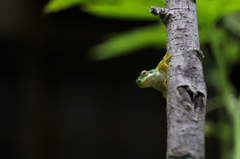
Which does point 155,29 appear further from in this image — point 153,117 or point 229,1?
point 153,117

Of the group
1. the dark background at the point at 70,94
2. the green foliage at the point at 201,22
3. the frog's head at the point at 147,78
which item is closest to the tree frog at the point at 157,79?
the frog's head at the point at 147,78

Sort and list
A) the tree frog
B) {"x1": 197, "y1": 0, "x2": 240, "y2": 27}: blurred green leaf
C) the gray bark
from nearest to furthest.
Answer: the gray bark
{"x1": 197, "y1": 0, "x2": 240, "y2": 27}: blurred green leaf
the tree frog

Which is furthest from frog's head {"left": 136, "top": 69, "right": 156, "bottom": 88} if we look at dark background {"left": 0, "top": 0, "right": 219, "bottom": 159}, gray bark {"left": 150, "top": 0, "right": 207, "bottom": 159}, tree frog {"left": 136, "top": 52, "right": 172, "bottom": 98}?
dark background {"left": 0, "top": 0, "right": 219, "bottom": 159}

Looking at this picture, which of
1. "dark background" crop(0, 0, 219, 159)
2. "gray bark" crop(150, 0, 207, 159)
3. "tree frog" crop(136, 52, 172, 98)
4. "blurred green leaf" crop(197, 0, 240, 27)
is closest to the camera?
"gray bark" crop(150, 0, 207, 159)

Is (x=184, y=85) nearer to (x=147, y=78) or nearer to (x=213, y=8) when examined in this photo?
(x=213, y=8)

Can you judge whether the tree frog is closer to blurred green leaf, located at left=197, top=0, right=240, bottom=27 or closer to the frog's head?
the frog's head

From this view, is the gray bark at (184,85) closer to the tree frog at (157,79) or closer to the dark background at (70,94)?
the tree frog at (157,79)

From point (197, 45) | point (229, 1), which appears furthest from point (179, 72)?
point (229, 1)

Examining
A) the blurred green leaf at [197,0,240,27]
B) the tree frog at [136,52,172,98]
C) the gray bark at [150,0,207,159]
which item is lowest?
the gray bark at [150,0,207,159]
